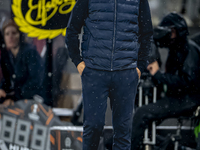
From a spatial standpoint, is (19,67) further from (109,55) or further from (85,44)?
(109,55)

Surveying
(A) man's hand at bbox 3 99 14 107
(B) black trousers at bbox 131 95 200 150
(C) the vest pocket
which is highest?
(C) the vest pocket

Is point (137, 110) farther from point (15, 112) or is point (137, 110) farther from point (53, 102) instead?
point (15, 112)

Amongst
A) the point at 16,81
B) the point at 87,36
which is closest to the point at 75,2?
the point at 87,36

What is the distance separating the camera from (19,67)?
2.72 meters

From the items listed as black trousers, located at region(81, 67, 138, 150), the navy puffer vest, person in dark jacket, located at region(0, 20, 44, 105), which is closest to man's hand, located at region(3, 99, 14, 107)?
Answer: person in dark jacket, located at region(0, 20, 44, 105)

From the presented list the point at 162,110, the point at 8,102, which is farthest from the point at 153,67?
the point at 8,102

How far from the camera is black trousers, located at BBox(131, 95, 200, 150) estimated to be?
2.71 meters

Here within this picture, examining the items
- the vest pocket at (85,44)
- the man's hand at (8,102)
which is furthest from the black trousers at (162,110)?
the man's hand at (8,102)

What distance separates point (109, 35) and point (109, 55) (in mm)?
188

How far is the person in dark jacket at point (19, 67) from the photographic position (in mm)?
2682

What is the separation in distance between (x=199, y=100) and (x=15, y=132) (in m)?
2.22

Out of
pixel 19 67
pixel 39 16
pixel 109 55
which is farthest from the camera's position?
pixel 19 67

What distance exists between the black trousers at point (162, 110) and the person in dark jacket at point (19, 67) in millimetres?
1226

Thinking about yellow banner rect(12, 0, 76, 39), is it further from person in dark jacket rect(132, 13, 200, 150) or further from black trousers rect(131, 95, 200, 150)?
black trousers rect(131, 95, 200, 150)
